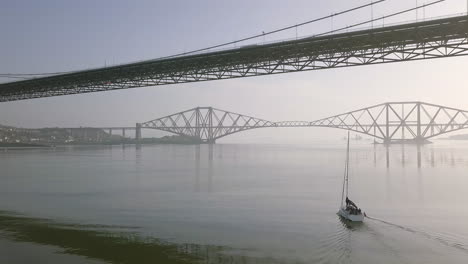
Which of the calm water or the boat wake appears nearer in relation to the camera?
the calm water

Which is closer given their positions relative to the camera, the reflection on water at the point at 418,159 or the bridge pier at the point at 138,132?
the reflection on water at the point at 418,159

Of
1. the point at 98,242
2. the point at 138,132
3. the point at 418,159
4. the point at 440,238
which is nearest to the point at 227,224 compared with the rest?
the point at 98,242

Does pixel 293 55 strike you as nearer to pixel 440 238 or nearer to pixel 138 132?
pixel 440 238

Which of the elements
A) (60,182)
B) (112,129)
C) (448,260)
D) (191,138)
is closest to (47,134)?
(112,129)

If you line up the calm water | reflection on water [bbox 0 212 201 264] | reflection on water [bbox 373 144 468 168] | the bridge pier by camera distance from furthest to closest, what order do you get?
the bridge pier
reflection on water [bbox 373 144 468 168]
the calm water
reflection on water [bbox 0 212 201 264]

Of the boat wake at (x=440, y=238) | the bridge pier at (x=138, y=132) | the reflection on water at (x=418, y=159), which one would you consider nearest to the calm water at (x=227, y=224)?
the boat wake at (x=440, y=238)

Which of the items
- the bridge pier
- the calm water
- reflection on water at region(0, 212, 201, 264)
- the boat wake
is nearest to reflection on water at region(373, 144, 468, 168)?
the calm water

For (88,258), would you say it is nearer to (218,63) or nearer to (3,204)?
(3,204)

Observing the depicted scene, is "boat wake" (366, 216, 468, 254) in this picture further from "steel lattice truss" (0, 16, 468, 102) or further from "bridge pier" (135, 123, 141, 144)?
"bridge pier" (135, 123, 141, 144)

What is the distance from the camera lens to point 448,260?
10.3m

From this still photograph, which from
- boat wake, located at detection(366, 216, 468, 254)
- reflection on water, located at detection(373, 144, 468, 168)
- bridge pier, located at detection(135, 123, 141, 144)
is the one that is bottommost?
boat wake, located at detection(366, 216, 468, 254)

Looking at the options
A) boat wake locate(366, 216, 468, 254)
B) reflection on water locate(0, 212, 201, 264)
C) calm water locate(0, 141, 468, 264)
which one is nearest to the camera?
reflection on water locate(0, 212, 201, 264)

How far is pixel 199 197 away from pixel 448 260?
12.8 metres

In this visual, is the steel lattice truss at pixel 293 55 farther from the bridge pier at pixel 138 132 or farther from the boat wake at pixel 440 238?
the bridge pier at pixel 138 132
